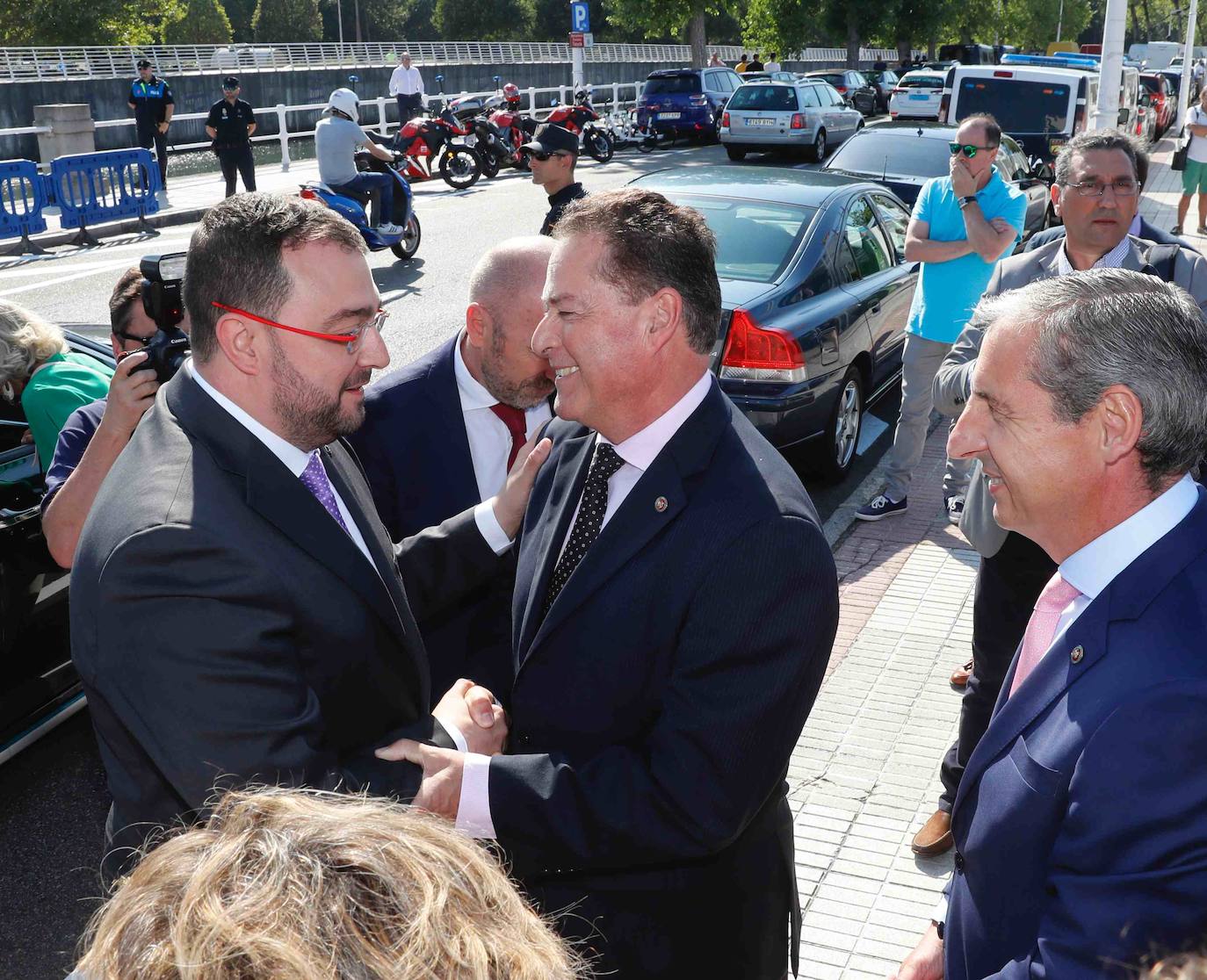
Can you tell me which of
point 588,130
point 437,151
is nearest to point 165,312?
point 437,151

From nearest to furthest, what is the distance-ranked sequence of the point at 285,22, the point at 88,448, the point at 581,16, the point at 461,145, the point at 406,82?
the point at 88,448, the point at 461,145, the point at 406,82, the point at 581,16, the point at 285,22

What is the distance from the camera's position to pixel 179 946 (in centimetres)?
94

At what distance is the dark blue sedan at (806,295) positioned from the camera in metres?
6.50

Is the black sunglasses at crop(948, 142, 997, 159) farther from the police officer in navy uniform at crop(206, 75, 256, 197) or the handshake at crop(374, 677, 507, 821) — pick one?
the police officer in navy uniform at crop(206, 75, 256, 197)

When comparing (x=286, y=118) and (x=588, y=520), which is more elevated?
(x=286, y=118)

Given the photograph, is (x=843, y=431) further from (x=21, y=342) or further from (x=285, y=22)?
(x=285, y=22)

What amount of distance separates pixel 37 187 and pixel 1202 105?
47.8 feet

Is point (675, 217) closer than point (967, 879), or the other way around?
point (967, 879)

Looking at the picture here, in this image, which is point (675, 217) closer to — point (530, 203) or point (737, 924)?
point (737, 924)

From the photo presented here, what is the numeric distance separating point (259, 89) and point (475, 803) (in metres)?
42.0

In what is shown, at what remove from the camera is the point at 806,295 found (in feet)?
22.4

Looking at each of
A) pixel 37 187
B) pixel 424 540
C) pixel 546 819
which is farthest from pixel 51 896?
pixel 37 187

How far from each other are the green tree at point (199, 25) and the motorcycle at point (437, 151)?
6184cm

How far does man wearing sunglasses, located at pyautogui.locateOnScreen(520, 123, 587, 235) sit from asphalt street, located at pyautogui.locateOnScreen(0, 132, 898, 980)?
2.38 meters
